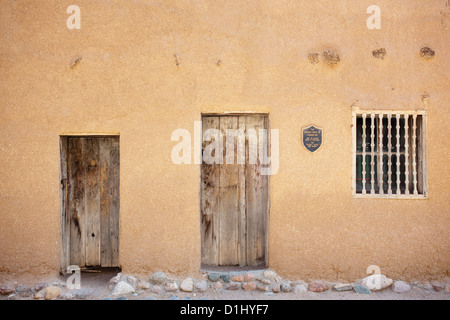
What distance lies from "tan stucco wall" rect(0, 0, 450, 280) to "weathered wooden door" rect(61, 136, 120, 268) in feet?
1.12

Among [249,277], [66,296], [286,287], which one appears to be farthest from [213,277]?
[66,296]

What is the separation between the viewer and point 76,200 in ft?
14.6

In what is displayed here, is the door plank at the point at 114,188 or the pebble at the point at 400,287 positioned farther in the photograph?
the door plank at the point at 114,188

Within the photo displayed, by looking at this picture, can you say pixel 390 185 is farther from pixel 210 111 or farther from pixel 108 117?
pixel 108 117

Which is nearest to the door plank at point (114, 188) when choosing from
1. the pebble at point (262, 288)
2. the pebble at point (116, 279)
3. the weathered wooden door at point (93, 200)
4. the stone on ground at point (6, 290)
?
the weathered wooden door at point (93, 200)

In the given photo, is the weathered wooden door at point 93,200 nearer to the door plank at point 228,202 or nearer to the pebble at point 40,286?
the pebble at point 40,286

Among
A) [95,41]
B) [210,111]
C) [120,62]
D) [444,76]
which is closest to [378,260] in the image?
[444,76]

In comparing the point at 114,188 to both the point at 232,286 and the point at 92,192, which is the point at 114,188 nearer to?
the point at 92,192

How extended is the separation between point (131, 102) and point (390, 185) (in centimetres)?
338

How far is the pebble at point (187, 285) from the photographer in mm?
3994

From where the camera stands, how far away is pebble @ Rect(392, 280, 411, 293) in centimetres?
398

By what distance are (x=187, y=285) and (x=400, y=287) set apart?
2546 millimetres

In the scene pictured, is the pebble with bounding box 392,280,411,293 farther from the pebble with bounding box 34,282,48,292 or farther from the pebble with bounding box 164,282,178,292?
the pebble with bounding box 34,282,48,292

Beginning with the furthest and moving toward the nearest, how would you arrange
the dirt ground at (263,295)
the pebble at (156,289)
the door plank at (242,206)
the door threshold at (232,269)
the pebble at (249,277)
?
the door plank at (242,206)
the door threshold at (232,269)
the pebble at (249,277)
the pebble at (156,289)
the dirt ground at (263,295)
